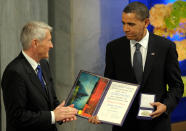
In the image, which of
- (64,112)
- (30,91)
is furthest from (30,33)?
(64,112)

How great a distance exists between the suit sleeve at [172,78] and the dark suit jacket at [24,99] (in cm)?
121

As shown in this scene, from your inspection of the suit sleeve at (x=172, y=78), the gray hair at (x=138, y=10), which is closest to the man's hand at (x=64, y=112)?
the suit sleeve at (x=172, y=78)

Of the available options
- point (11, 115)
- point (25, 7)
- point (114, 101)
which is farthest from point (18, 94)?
point (25, 7)

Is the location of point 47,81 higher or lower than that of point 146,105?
higher

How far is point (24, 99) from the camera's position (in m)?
2.84

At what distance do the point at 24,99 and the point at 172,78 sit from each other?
1480 mm

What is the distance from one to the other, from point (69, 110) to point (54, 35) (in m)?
1.98

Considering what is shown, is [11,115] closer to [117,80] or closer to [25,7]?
[117,80]

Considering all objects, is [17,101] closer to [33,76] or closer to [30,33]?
[33,76]

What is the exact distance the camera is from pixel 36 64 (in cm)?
308

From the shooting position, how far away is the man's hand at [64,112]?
3008 mm

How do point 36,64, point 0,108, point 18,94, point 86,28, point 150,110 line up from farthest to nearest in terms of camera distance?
1. point 86,28
2. point 0,108
3. point 150,110
4. point 36,64
5. point 18,94

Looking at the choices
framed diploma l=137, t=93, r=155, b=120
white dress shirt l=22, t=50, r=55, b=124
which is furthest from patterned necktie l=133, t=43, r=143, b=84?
white dress shirt l=22, t=50, r=55, b=124

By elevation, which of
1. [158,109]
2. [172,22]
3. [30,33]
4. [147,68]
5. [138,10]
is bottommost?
[158,109]
